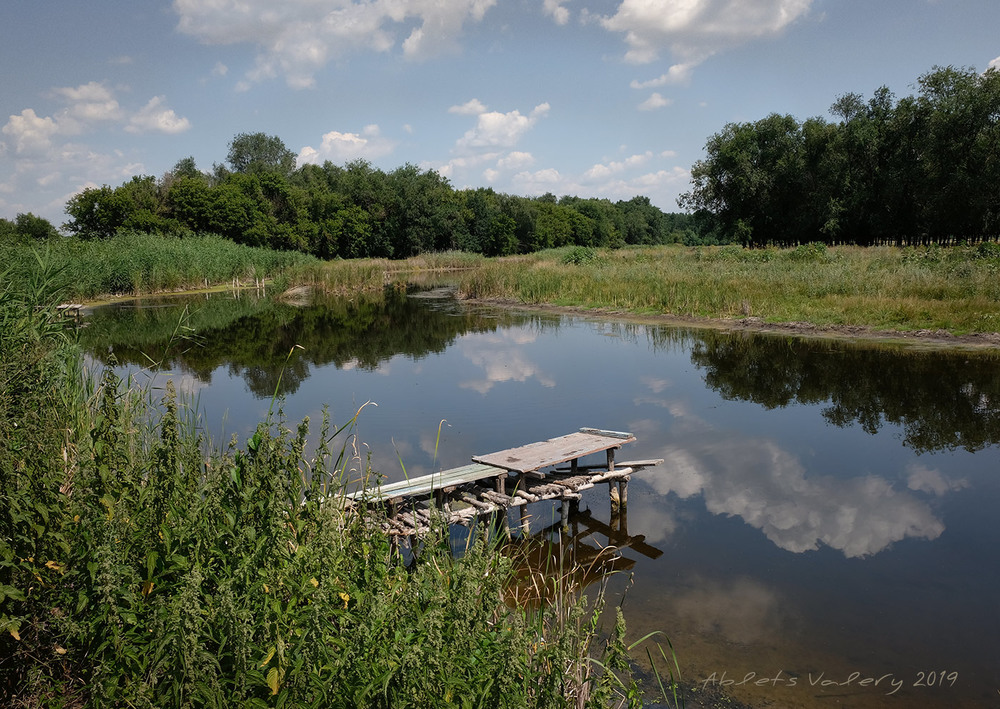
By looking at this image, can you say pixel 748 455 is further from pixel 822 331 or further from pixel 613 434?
pixel 822 331

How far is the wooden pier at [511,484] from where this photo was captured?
731 centimetres

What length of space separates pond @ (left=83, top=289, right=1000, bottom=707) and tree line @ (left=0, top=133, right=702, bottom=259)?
1464 inches

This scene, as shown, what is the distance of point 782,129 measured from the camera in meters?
60.3

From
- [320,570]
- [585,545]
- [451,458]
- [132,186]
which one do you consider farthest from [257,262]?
[320,570]

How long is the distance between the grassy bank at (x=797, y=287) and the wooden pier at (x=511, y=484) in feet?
45.2

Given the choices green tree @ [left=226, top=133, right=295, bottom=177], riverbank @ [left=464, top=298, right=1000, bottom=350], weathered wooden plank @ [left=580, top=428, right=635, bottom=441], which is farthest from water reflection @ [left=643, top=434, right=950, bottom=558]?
green tree @ [left=226, top=133, right=295, bottom=177]

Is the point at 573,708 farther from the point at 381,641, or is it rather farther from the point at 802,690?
the point at 802,690

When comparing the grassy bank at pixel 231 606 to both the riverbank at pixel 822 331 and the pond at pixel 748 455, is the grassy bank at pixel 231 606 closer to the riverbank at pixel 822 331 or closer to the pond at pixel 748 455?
the pond at pixel 748 455

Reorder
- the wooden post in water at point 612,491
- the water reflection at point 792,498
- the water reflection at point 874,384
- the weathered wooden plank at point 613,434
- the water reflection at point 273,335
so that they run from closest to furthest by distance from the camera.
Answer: the water reflection at point 792,498 < the wooden post in water at point 612,491 < the weathered wooden plank at point 613,434 < the water reflection at point 874,384 < the water reflection at point 273,335

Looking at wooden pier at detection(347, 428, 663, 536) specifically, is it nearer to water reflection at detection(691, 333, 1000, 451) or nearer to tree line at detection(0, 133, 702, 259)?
water reflection at detection(691, 333, 1000, 451)

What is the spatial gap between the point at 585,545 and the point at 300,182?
284 feet

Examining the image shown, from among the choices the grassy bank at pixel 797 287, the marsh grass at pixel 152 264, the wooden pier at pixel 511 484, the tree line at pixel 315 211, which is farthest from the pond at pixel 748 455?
the tree line at pixel 315 211

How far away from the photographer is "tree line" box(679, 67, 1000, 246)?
41938 mm

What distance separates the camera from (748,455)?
10555mm
